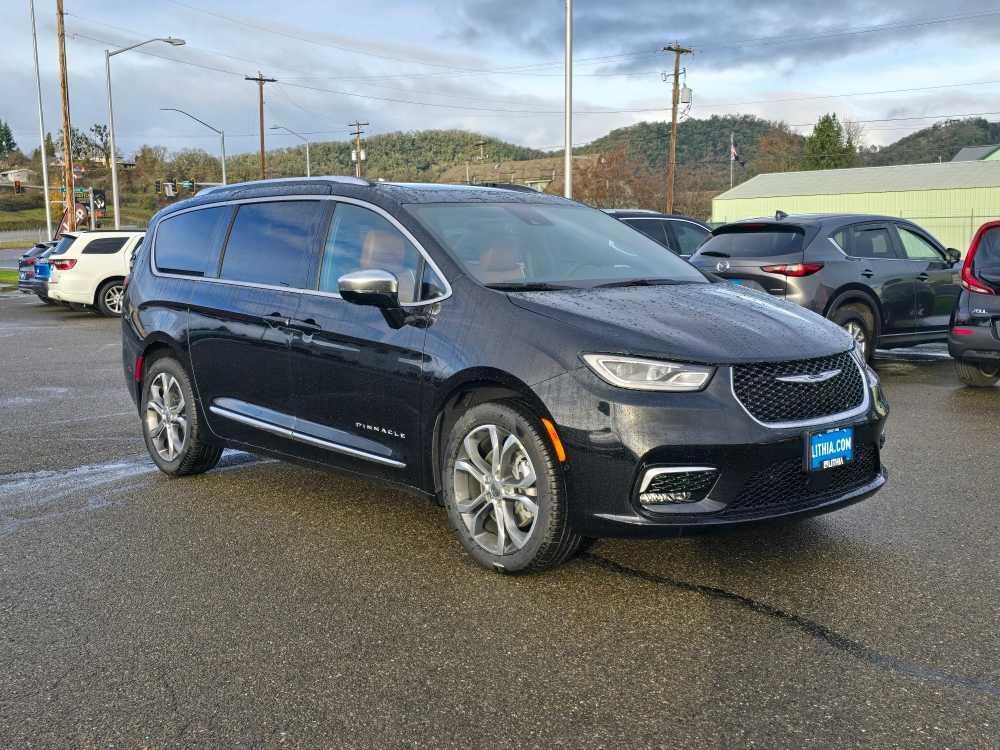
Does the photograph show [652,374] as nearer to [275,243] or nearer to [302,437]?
[302,437]

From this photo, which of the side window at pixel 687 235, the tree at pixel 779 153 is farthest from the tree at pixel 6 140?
the side window at pixel 687 235

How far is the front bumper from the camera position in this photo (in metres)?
3.97

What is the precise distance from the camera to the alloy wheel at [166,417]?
20.9 ft

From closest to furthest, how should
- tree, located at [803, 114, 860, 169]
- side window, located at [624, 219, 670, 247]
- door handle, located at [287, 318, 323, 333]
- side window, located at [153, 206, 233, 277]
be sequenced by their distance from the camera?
1. door handle, located at [287, 318, 323, 333]
2. side window, located at [153, 206, 233, 277]
3. side window, located at [624, 219, 670, 247]
4. tree, located at [803, 114, 860, 169]

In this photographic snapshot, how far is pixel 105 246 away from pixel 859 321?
15.9 metres

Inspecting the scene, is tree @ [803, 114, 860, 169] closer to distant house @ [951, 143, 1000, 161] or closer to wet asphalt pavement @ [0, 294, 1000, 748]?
distant house @ [951, 143, 1000, 161]

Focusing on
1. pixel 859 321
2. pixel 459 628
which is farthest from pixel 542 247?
pixel 859 321

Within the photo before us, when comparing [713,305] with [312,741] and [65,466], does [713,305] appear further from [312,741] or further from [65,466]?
[65,466]

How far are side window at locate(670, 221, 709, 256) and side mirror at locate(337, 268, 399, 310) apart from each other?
9937 mm

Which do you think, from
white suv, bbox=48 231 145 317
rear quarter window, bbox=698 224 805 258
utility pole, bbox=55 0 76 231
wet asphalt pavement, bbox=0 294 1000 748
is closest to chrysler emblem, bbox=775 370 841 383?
wet asphalt pavement, bbox=0 294 1000 748

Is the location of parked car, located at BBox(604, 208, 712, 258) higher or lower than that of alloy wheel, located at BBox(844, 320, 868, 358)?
higher

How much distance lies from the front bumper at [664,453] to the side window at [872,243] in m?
7.43

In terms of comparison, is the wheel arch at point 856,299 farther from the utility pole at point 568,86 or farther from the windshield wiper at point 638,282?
the utility pole at point 568,86

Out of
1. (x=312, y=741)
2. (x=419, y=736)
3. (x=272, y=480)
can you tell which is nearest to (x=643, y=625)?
(x=419, y=736)
